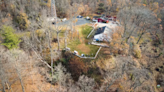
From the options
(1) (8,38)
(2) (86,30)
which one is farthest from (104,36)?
(1) (8,38)

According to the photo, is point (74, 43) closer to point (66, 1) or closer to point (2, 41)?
point (2, 41)

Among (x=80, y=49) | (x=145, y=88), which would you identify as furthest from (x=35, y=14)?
(x=145, y=88)

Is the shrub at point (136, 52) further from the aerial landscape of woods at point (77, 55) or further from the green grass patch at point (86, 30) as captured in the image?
the green grass patch at point (86, 30)

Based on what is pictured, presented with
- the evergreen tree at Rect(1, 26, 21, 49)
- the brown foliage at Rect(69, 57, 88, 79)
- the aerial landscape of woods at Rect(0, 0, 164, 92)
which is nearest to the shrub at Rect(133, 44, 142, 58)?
the aerial landscape of woods at Rect(0, 0, 164, 92)

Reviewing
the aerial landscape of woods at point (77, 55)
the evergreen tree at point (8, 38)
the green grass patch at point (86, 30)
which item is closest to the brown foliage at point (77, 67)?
the aerial landscape of woods at point (77, 55)

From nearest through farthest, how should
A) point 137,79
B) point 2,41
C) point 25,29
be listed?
point 137,79 → point 2,41 → point 25,29

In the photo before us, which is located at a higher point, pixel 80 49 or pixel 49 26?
pixel 49 26

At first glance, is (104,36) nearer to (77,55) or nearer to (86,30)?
(86,30)

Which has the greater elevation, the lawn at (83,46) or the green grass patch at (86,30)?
the green grass patch at (86,30)
